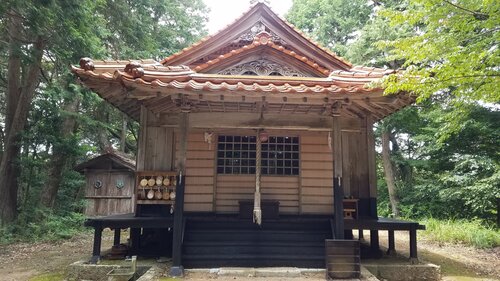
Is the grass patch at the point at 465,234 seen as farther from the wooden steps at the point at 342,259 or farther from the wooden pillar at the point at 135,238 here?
the wooden pillar at the point at 135,238

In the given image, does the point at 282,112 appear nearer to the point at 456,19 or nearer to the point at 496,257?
the point at 456,19

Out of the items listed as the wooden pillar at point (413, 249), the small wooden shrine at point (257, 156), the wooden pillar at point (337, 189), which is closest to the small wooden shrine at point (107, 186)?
the small wooden shrine at point (257, 156)

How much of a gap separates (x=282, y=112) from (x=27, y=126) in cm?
1043

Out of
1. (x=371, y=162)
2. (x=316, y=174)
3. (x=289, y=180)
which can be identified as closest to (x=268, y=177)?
(x=289, y=180)

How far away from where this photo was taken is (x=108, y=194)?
17844mm

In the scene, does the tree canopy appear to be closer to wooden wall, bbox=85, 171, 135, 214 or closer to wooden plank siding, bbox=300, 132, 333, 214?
wooden plank siding, bbox=300, 132, 333, 214

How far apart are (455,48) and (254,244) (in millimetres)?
5233

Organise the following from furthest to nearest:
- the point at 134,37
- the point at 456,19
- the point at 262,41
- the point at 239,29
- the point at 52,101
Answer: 1. the point at 134,37
2. the point at 52,101
3. the point at 239,29
4. the point at 262,41
5. the point at 456,19

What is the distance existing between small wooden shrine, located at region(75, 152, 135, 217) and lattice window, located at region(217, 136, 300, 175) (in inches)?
382

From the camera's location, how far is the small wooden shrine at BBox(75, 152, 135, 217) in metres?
17.7

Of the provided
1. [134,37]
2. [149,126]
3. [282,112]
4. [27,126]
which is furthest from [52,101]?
[282,112]

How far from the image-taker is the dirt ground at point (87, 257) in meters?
7.50

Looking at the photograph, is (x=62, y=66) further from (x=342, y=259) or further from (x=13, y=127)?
(x=342, y=259)

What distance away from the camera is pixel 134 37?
15.3 metres
